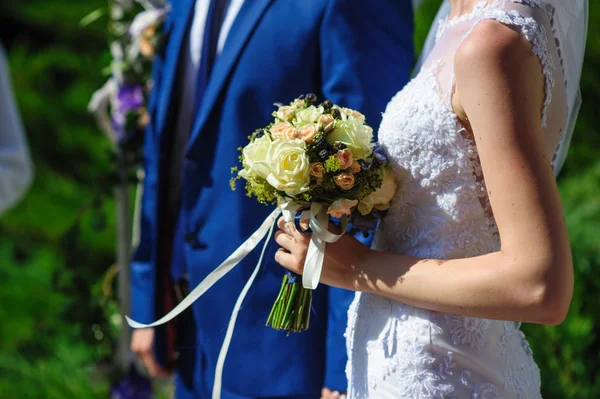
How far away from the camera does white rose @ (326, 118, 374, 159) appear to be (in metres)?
1.66

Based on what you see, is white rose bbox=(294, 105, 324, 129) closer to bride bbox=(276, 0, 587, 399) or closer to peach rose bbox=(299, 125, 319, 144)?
peach rose bbox=(299, 125, 319, 144)

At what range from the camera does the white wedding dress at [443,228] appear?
1.65 metres

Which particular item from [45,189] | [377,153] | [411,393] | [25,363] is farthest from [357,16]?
[45,189]

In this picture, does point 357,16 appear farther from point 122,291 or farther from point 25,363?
point 25,363

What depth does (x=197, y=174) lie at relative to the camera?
2.41 meters

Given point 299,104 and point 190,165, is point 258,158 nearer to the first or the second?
point 299,104

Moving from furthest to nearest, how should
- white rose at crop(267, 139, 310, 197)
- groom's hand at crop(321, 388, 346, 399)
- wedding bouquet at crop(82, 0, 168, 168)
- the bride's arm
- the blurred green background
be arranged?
the blurred green background, wedding bouquet at crop(82, 0, 168, 168), groom's hand at crop(321, 388, 346, 399), white rose at crop(267, 139, 310, 197), the bride's arm

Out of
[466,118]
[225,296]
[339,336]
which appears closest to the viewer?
[466,118]

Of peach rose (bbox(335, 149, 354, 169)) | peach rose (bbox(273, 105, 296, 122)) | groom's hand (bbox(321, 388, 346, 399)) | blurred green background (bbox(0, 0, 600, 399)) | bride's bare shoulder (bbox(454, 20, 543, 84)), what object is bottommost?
blurred green background (bbox(0, 0, 600, 399))

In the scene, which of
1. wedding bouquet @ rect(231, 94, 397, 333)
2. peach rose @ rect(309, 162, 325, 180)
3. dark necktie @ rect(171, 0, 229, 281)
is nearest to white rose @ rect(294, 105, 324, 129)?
wedding bouquet @ rect(231, 94, 397, 333)

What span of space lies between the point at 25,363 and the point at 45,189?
1759 millimetres

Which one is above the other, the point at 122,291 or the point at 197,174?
the point at 197,174

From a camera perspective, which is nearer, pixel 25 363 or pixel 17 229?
pixel 25 363

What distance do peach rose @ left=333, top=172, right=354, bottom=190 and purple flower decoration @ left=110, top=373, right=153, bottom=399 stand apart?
2.18m
